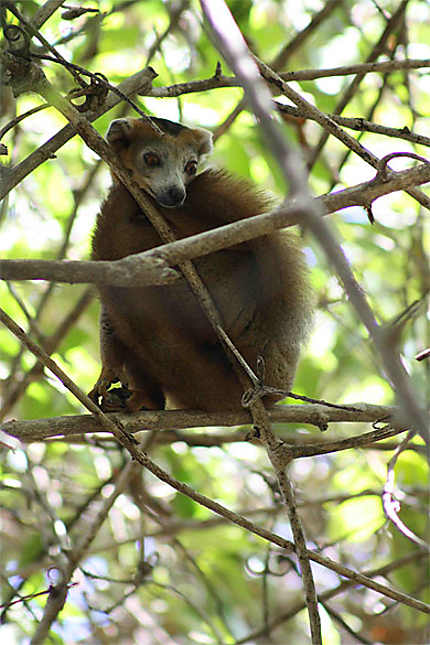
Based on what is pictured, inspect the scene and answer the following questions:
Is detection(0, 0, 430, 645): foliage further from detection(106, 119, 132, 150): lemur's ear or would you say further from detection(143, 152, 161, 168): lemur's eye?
detection(143, 152, 161, 168): lemur's eye

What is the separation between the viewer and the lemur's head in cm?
403

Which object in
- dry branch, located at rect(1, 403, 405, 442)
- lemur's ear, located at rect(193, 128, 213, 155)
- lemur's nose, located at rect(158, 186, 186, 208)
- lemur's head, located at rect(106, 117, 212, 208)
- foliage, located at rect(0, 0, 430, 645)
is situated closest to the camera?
dry branch, located at rect(1, 403, 405, 442)

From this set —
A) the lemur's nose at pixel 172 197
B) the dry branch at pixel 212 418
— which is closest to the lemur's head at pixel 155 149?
the lemur's nose at pixel 172 197

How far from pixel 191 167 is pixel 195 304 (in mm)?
1037

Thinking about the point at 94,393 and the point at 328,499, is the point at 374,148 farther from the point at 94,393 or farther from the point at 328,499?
the point at 94,393

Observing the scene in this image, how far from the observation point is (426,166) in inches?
102

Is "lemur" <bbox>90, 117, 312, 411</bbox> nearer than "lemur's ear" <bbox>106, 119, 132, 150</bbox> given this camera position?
Yes

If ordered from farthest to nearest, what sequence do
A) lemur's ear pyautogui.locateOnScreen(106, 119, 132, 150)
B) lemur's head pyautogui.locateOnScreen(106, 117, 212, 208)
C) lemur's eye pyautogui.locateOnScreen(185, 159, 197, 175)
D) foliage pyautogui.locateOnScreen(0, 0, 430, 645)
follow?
foliage pyautogui.locateOnScreen(0, 0, 430, 645), lemur's eye pyautogui.locateOnScreen(185, 159, 197, 175), lemur's ear pyautogui.locateOnScreen(106, 119, 132, 150), lemur's head pyautogui.locateOnScreen(106, 117, 212, 208)

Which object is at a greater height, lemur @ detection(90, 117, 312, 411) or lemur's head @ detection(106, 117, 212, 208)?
lemur's head @ detection(106, 117, 212, 208)

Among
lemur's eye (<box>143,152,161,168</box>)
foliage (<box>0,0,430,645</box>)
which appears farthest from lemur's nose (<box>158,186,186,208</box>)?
foliage (<box>0,0,430,645</box>)

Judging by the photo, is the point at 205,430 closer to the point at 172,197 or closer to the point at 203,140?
the point at 203,140

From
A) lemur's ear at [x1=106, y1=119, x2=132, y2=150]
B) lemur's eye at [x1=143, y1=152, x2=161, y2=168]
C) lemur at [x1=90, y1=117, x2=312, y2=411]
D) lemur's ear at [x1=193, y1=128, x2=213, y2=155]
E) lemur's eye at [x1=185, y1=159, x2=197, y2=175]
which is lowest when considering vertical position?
lemur at [x1=90, y1=117, x2=312, y2=411]

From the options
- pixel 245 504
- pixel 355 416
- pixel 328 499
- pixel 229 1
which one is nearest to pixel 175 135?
pixel 229 1

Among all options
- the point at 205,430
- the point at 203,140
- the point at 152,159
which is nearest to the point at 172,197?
the point at 152,159
